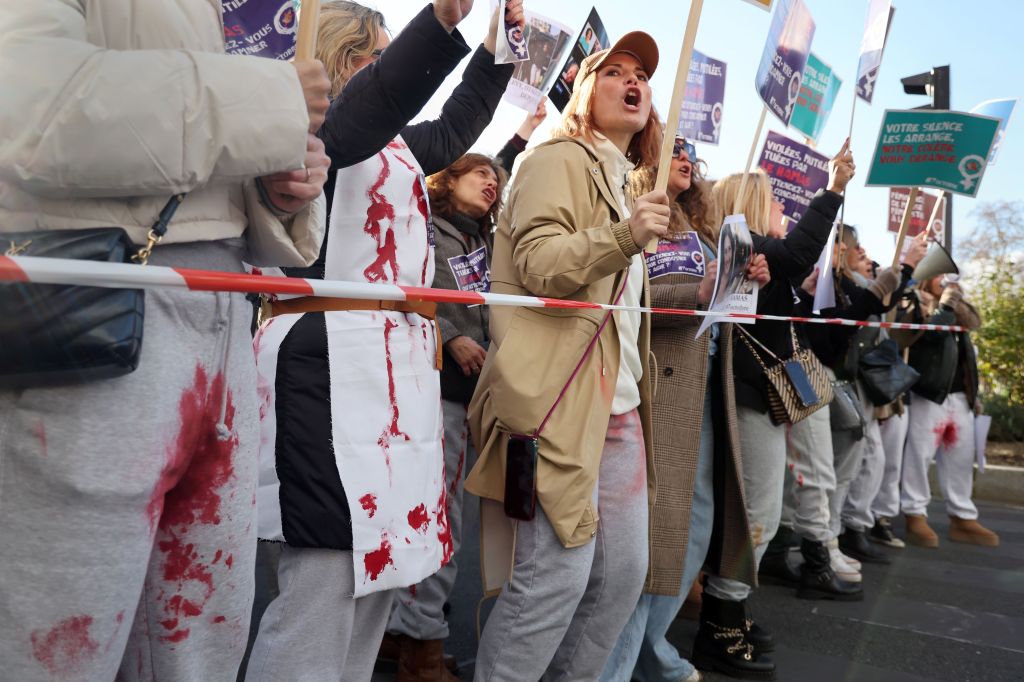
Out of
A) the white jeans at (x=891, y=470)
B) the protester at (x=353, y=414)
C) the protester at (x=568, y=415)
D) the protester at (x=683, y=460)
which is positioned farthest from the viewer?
the white jeans at (x=891, y=470)

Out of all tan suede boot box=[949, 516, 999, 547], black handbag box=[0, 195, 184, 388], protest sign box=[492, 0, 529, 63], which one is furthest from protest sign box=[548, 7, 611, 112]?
tan suede boot box=[949, 516, 999, 547]

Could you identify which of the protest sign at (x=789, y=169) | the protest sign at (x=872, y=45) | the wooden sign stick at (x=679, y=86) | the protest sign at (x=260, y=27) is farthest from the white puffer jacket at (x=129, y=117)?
the protest sign at (x=789, y=169)

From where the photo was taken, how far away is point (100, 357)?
1.03 meters

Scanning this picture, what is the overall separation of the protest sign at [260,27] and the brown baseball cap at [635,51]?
1204mm

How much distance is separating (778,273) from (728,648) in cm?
153

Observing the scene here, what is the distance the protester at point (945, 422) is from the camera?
6.08m

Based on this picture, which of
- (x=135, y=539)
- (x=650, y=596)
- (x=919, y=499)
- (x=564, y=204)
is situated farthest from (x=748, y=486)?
(x=919, y=499)

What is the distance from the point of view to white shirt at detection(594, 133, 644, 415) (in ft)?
7.89

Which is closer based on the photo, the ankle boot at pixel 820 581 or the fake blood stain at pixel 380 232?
the fake blood stain at pixel 380 232

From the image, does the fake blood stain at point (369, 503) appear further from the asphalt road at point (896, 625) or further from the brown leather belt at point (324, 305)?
the asphalt road at point (896, 625)

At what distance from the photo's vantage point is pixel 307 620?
1686mm

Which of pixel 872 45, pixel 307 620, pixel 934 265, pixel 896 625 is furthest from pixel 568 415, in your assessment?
pixel 934 265

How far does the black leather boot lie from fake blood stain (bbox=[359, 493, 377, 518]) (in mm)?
4681

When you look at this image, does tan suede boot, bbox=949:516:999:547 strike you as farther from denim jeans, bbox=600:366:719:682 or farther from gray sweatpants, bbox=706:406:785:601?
denim jeans, bbox=600:366:719:682
